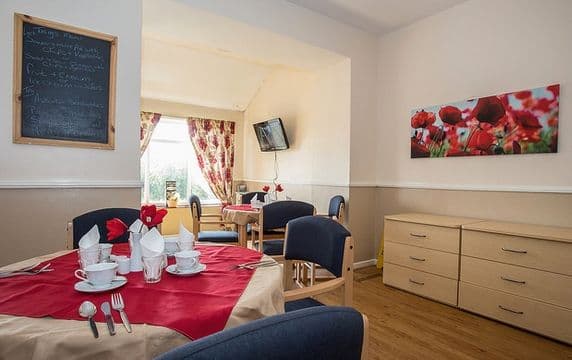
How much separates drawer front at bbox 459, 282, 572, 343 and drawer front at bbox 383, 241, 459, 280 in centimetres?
17

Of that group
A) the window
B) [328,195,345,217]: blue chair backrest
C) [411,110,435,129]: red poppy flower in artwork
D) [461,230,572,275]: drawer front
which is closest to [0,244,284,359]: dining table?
[461,230,572,275]: drawer front

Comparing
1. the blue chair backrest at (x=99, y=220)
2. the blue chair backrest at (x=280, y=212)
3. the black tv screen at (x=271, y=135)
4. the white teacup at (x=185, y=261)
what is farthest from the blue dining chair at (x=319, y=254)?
the black tv screen at (x=271, y=135)

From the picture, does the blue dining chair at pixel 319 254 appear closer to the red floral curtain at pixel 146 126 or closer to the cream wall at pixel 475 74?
the cream wall at pixel 475 74

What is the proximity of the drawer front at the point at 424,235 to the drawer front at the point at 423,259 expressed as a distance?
48 millimetres

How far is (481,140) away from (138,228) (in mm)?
3238

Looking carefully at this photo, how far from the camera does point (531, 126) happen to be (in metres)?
2.84

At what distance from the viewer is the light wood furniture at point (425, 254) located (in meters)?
2.87

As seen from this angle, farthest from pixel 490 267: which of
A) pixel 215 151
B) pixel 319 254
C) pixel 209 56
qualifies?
pixel 215 151

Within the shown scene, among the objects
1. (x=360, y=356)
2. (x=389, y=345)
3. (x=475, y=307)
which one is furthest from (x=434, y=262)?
(x=360, y=356)

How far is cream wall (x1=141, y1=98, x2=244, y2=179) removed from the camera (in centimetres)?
581

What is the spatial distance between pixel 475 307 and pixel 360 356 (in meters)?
2.60

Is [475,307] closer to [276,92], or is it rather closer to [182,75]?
[276,92]

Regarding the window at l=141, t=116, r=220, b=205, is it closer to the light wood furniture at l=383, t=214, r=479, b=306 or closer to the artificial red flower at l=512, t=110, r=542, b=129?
the light wood furniture at l=383, t=214, r=479, b=306

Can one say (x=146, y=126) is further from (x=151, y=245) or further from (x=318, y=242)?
(x=151, y=245)
